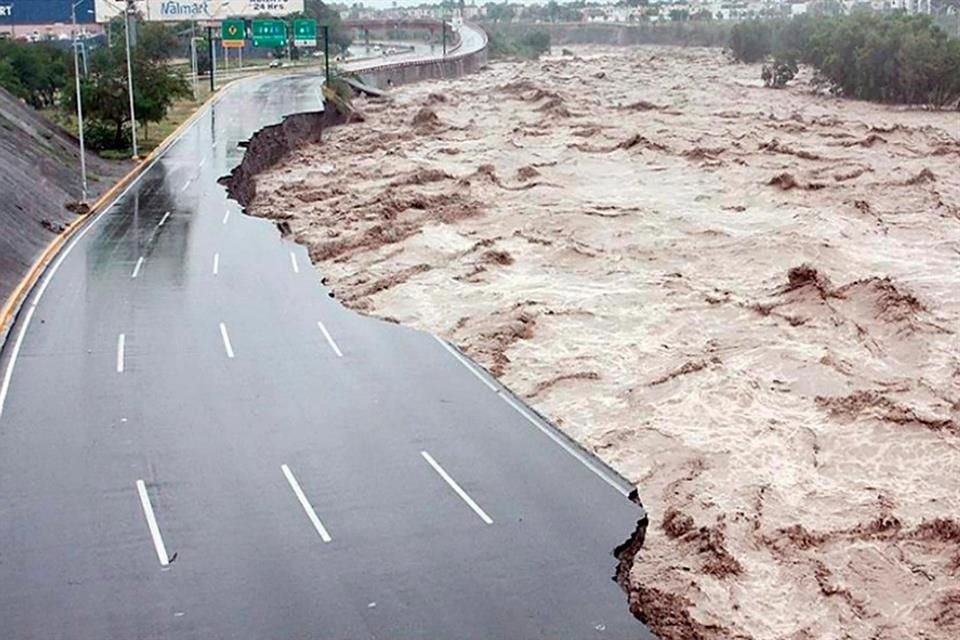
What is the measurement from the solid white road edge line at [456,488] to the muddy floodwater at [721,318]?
206cm

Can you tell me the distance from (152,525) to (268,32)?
223 ft

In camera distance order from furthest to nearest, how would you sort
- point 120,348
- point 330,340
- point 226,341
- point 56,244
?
point 56,244 < point 330,340 < point 226,341 < point 120,348

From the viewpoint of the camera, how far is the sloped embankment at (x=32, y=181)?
30781 millimetres

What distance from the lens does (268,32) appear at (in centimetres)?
7969

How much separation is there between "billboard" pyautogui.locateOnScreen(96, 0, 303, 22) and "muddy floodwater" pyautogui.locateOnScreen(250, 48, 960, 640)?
29.4m

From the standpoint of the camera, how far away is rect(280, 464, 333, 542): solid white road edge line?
613 inches

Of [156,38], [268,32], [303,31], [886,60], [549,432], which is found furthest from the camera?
[886,60]

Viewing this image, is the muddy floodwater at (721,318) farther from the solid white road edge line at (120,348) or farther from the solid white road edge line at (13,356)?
the solid white road edge line at (13,356)

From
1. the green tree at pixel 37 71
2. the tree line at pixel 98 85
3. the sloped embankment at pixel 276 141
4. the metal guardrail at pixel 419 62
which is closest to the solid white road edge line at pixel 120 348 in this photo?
the sloped embankment at pixel 276 141

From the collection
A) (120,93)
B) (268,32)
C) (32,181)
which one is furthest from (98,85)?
(268,32)

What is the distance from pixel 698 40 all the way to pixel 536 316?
15896cm

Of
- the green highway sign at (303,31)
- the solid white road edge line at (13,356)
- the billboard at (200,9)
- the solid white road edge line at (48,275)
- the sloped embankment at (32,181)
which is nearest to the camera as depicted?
the solid white road edge line at (13,356)

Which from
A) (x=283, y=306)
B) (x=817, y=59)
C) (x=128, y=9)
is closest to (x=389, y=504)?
(x=283, y=306)

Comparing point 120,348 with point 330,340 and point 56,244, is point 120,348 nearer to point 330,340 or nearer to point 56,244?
point 330,340
